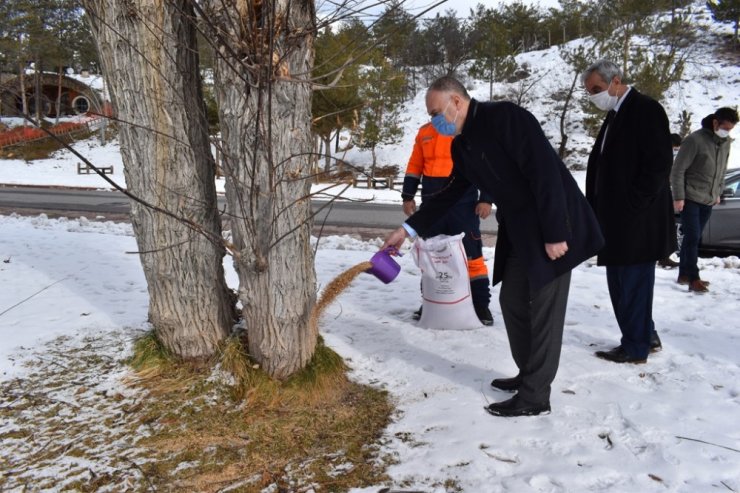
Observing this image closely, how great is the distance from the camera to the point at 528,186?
2773mm

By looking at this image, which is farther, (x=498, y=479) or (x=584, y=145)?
(x=584, y=145)

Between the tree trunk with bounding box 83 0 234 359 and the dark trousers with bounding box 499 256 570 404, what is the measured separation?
1.66 meters

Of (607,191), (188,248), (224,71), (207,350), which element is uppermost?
(224,71)

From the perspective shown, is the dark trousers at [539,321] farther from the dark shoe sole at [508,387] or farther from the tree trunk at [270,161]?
the tree trunk at [270,161]

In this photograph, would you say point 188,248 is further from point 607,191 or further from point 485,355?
point 607,191

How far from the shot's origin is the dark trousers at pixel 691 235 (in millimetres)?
5113

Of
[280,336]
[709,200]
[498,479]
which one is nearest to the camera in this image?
[498,479]

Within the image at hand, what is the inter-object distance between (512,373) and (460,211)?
139 centimetres

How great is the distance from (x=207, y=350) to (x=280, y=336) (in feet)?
1.88

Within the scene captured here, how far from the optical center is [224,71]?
2732 mm

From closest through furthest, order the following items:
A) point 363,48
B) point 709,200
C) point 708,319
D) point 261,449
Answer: point 261,449 < point 363,48 < point 708,319 < point 709,200

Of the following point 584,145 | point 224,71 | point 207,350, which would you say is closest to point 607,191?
point 224,71

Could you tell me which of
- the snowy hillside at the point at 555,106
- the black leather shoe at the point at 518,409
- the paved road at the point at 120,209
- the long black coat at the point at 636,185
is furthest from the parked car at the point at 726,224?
the snowy hillside at the point at 555,106

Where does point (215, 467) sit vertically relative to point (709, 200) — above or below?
below
